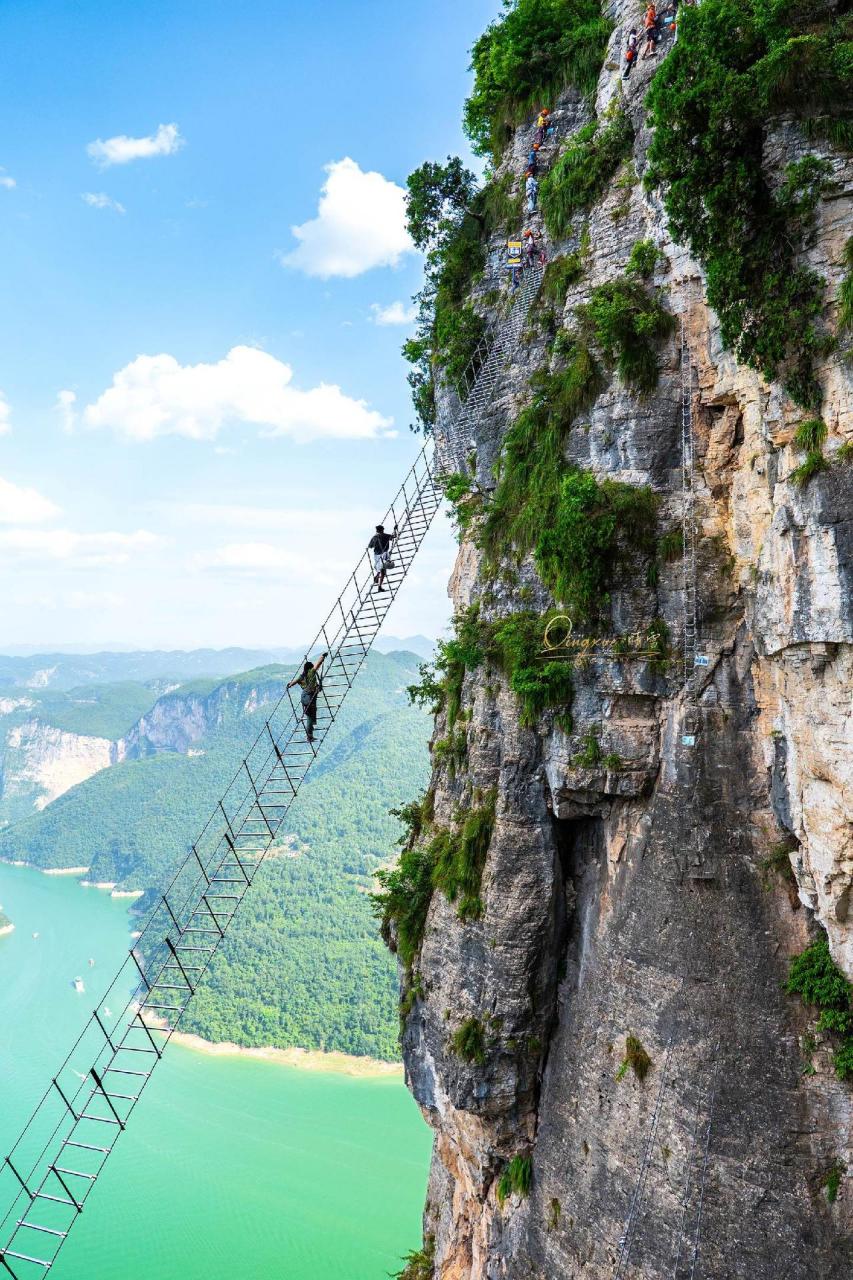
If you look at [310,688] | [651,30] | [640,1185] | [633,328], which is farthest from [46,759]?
[651,30]

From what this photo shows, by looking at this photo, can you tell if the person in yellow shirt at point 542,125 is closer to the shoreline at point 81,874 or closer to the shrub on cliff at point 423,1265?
the shrub on cliff at point 423,1265

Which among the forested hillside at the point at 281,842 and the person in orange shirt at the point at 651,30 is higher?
the person in orange shirt at the point at 651,30

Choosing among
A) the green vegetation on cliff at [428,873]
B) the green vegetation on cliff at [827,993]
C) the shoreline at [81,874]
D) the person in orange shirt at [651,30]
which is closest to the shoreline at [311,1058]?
the shoreline at [81,874]

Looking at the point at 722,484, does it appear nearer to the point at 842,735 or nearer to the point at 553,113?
the point at 842,735

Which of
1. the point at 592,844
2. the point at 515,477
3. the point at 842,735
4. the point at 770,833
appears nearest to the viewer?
the point at 842,735

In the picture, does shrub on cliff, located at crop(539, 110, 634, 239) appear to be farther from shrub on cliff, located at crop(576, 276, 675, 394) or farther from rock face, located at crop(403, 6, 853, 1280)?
shrub on cliff, located at crop(576, 276, 675, 394)

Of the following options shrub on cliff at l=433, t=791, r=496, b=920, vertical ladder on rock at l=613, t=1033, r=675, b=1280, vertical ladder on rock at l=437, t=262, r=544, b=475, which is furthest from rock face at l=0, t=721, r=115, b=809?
vertical ladder on rock at l=613, t=1033, r=675, b=1280

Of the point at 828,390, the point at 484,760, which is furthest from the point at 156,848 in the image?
the point at 828,390

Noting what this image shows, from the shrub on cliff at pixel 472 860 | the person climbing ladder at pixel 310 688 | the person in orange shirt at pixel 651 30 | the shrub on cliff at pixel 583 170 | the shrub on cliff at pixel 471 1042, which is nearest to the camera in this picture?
the person in orange shirt at pixel 651 30
